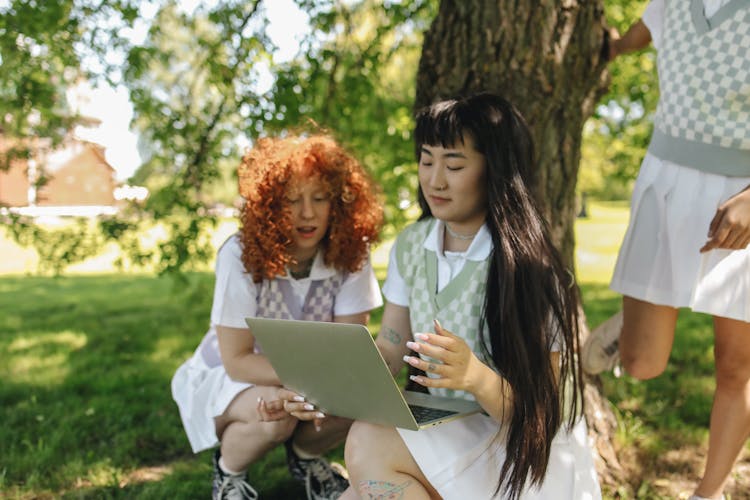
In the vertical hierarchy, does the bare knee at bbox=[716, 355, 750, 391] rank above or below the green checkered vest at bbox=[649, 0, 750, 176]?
below

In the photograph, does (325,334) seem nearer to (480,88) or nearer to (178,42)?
(480,88)

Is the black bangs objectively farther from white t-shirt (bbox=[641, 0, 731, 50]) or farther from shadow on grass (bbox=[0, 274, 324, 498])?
shadow on grass (bbox=[0, 274, 324, 498])

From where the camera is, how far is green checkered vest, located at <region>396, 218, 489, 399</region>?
2.04 metres

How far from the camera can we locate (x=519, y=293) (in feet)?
6.35

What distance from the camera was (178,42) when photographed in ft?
13.7

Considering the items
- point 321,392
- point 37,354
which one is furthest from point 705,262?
point 37,354

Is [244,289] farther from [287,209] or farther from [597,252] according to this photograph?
[597,252]

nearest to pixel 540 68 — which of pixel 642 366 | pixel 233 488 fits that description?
pixel 642 366

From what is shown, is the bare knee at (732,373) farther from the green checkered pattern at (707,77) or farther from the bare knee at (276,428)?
the bare knee at (276,428)

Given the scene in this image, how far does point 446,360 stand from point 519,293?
1.16 ft

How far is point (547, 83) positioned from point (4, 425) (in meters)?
2.81

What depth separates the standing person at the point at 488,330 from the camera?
1.87 meters

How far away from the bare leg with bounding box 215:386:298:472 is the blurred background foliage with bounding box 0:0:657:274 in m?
1.45

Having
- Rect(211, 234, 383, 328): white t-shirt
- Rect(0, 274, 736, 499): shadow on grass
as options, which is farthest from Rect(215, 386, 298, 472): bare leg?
Rect(0, 274, 736, 499): shadow on grass
